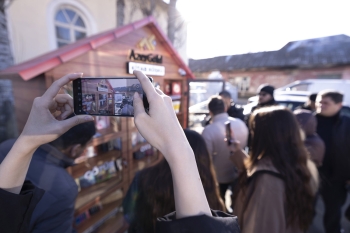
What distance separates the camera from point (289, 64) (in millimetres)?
14641

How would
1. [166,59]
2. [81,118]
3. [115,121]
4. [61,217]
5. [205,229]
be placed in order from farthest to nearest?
[166,59] → [115,121] → [61,217] → [81,118] → [205,229]

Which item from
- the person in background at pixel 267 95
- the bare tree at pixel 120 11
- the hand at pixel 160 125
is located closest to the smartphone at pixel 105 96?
the hand at pixel 160 125

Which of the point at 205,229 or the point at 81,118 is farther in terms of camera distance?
the point at 81,118

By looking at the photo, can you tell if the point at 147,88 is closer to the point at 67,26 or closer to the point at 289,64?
the point at 67,26

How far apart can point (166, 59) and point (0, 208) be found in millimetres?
3071

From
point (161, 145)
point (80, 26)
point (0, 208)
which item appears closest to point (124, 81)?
point (161, 145)

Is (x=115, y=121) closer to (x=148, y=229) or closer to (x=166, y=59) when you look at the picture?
(x=166, y=59)

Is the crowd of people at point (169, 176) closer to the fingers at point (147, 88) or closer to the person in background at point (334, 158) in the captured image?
the fingers at point (147, 88)

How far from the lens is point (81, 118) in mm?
821

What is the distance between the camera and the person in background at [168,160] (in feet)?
1.85

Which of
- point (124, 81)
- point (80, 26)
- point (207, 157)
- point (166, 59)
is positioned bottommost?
point (207, 157)

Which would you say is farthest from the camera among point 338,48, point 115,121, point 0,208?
point 338,48

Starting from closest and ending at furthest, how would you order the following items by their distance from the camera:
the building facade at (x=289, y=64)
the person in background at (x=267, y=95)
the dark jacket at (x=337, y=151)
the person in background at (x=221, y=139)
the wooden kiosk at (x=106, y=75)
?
the wooden kiosk at (x=106, y=75) → the dark jacket at (x=337, y=151) → the person in background at (x=221, y=139) → the person in background at (x=267, y=95) → the building facade at (x=289, y=64)

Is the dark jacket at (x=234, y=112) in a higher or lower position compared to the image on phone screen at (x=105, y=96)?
lower
